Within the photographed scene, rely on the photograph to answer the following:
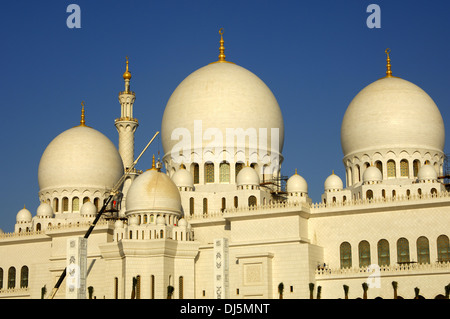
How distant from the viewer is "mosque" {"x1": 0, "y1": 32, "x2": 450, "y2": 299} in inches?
1609

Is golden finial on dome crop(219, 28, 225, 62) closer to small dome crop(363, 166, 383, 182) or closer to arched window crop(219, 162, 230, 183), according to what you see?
arched window crop(219, 162, 230, 183)

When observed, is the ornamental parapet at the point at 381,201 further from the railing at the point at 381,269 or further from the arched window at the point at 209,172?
the arched window at the point at 209,172

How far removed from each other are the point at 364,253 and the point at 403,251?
207cm

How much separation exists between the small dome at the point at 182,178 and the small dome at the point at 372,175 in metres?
10.4

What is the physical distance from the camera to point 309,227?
43.4m

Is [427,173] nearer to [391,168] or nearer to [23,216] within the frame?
[391,168]

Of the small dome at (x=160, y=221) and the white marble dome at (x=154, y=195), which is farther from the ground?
the white marble dome at (x=154, y=195)

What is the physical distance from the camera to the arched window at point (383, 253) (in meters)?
41.2

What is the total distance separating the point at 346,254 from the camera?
42438 millimetres

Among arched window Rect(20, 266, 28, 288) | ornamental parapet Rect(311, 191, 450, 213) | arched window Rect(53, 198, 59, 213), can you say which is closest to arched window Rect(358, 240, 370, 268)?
ornamental parapet Rect(311, 191, 450, 213)

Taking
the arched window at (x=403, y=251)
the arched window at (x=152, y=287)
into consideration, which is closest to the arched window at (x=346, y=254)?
the arched window at (x=403, y=251)

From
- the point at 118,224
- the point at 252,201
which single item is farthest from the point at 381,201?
the point at 118,224

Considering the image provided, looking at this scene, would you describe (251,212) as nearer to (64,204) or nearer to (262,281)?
(262,281)
